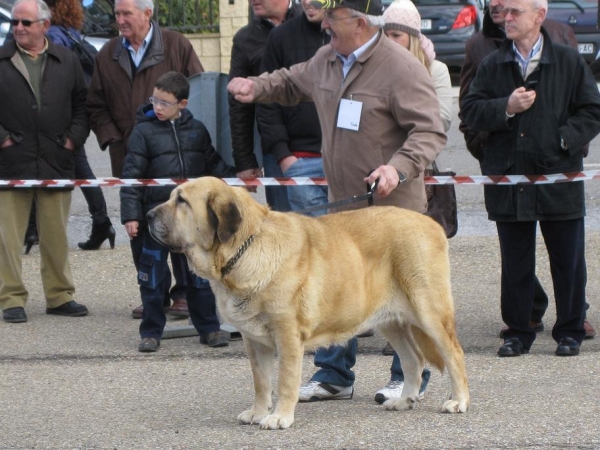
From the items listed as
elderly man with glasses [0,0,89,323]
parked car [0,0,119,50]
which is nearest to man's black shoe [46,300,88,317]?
elderly man with glasses [0,0,89,323]

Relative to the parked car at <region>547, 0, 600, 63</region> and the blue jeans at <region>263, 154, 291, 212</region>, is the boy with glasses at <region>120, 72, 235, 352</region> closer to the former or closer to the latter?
the blue jeans at <region>263, 154, 291, 212</region>

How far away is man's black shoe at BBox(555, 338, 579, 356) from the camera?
21.6 ft

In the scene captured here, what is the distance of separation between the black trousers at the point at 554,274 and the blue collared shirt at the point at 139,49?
2.84 meters

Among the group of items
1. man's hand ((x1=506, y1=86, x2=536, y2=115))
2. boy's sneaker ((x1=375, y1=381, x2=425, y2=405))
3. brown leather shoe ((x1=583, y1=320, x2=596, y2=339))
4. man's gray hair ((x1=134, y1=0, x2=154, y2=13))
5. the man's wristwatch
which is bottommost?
brown leather shoe ((x1=583, y1=320, x2=596, y2=339))

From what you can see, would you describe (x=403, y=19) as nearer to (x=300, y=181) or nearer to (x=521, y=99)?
(x=521, y=99)

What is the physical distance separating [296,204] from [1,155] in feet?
7.11

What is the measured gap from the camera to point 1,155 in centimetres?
782

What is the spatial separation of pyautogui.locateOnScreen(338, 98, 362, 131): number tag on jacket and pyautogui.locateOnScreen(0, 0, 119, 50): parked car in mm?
9556

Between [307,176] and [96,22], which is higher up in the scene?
[96,22]

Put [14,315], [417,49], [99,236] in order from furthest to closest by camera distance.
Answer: [99,236] → [14,315] → [417,49]

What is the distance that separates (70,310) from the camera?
7926 millimetres

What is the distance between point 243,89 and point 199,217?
106 cm

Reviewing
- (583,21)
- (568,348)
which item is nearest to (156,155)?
(568,348)

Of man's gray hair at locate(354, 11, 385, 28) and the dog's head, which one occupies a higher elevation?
man's gray hair at locate(354, 11, 385, 28)
